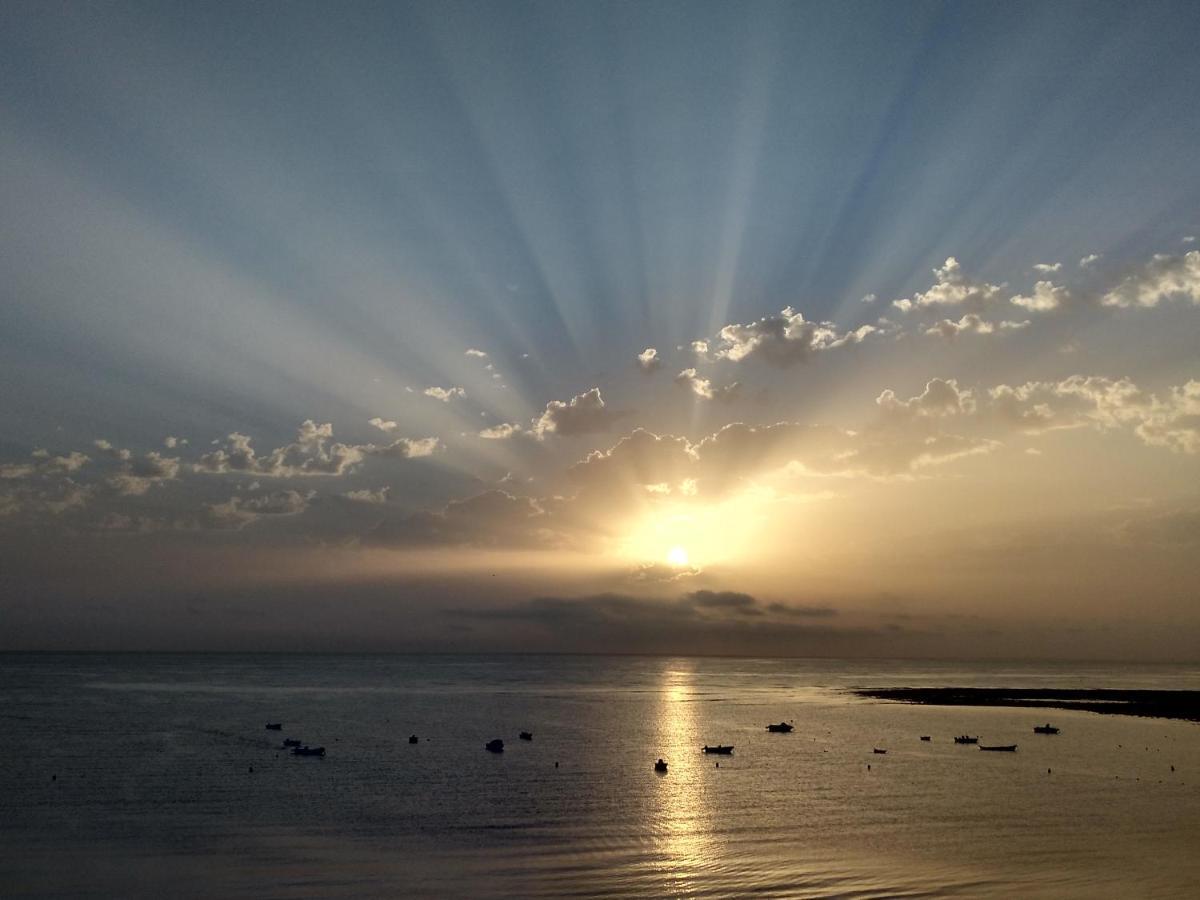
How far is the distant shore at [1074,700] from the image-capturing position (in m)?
126

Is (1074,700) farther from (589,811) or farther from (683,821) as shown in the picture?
(589,811)

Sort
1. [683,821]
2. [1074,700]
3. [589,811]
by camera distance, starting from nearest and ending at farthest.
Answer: [683,821], [589,811], [1074,700]

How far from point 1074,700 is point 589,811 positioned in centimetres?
12652

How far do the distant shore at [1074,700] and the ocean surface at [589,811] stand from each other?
20825 mm

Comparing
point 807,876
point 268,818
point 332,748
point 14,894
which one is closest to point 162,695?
point 332,748

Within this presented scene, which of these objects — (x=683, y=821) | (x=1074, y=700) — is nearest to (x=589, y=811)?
(x=683, y=821)

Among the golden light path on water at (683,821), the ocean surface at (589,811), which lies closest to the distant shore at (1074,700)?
the ocean surface at (589,811)

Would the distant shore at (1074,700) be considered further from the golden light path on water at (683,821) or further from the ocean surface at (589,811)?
the golden light path on water at (683,821)

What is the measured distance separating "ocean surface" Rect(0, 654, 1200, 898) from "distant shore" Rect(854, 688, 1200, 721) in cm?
2082

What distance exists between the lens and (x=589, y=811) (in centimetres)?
5412

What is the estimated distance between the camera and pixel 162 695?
153 m

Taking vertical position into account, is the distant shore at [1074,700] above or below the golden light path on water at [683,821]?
above

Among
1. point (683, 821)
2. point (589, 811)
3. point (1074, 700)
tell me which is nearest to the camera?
point (683, 821)

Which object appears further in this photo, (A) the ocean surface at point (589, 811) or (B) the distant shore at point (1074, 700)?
(B) the distant shore at point (1074, 700)
